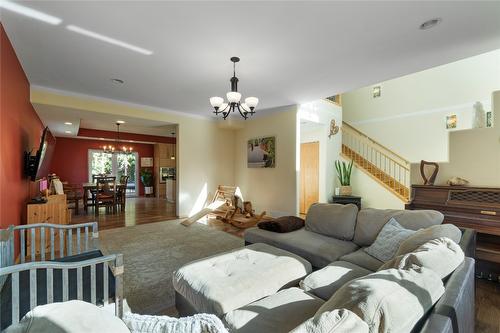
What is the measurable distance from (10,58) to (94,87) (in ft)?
4.34

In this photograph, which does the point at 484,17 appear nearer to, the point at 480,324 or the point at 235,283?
the point at 480,324

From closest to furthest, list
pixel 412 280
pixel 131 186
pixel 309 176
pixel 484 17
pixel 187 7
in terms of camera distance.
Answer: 1. pixel 412 280
2. pixel 187 7
3. pixel 484 17
4. pixel 309 176
5. pixel 131 186

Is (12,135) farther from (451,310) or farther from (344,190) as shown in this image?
(344,190)

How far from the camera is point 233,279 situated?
1.60 meters

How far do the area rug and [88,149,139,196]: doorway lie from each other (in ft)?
18.7

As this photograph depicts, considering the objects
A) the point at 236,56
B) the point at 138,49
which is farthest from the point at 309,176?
the point at 138,49

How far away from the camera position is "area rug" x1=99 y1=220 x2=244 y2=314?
7.01ft

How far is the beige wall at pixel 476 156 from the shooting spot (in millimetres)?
2568

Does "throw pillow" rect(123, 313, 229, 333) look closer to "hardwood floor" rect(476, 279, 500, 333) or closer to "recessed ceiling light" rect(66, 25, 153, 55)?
"hardwood floor" rect(476, 279, 500, 333)

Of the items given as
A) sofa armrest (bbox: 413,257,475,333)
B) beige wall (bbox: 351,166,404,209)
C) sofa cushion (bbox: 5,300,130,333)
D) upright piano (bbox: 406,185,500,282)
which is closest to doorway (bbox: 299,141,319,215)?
beige wall (bbox: 351,166,404,209)

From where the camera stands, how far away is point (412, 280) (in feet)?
2.94

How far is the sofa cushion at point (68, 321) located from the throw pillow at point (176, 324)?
0.28ft

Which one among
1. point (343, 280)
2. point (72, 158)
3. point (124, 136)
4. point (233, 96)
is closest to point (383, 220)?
point (343, 280)

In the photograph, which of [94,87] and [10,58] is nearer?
[10,58]
